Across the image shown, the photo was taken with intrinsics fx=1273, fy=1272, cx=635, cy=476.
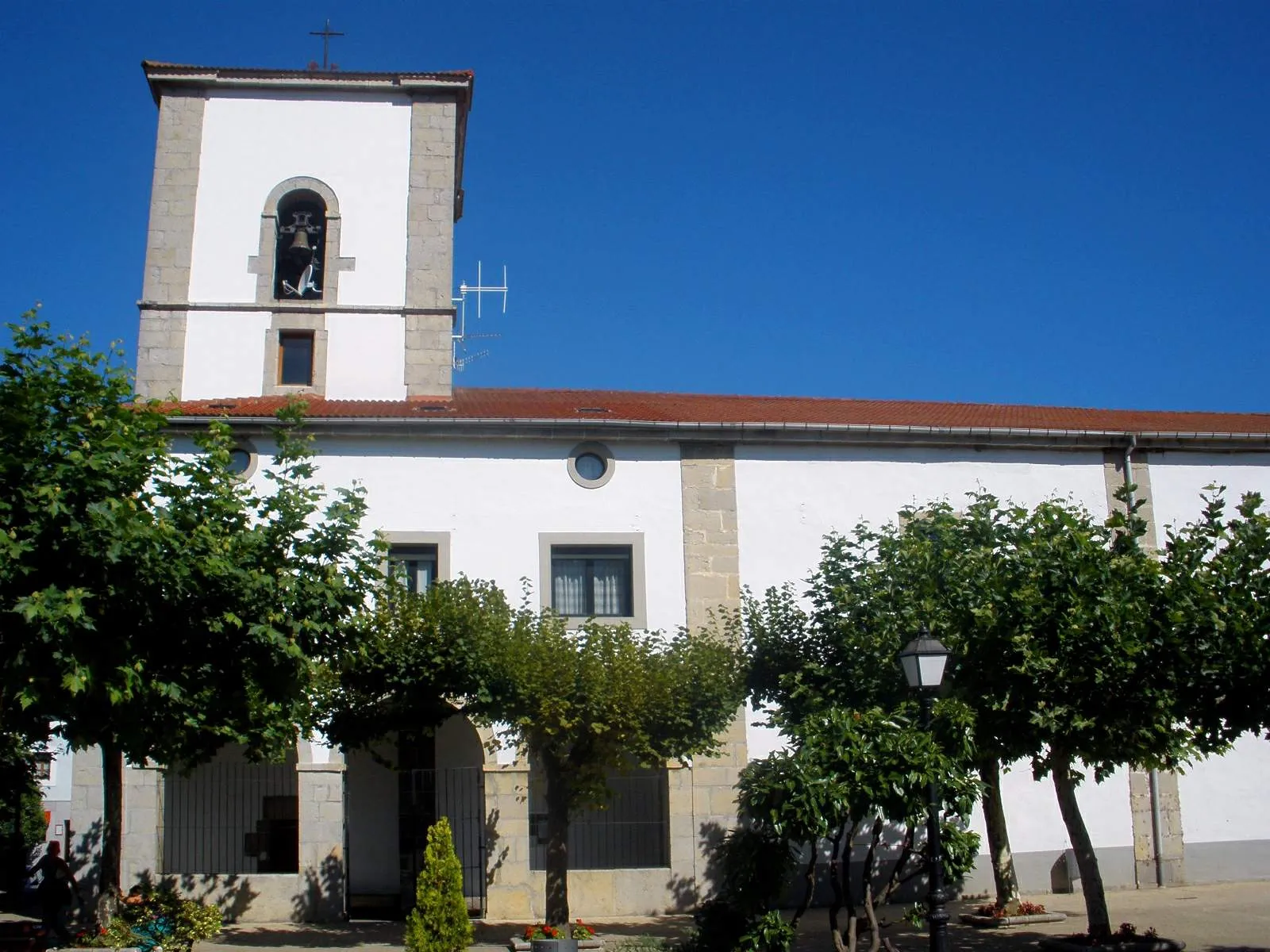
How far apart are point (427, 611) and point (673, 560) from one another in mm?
5085

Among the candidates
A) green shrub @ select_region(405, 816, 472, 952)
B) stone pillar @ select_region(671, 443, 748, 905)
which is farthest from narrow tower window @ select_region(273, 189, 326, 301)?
green shrub @ select_region(405, 816, 472, 952)

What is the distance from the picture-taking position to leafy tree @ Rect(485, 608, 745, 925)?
1443cm

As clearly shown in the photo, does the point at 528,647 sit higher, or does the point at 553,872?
the point at 528,647

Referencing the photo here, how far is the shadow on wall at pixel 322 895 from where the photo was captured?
17453mm

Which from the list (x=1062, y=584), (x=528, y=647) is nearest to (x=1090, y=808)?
(x=1062, y=584)

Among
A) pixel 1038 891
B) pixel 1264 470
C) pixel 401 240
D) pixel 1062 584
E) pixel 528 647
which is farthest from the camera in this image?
pixel 401 240

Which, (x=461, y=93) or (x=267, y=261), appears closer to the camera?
(x=267, y=261)

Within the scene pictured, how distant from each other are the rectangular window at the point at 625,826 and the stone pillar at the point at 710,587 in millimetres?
365

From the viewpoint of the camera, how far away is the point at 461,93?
926 inches

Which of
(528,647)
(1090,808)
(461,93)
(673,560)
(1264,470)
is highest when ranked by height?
(461,93)

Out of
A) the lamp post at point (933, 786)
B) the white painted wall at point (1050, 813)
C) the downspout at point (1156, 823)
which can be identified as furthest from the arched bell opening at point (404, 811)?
the downspout at point (1156, 823)

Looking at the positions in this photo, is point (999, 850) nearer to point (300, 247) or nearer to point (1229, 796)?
point (1229, 796)

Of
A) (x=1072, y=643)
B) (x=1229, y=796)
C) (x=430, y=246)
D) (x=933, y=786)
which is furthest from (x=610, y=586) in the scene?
(x=1229, y=796)

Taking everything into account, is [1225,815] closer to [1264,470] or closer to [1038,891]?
[1038,891]
